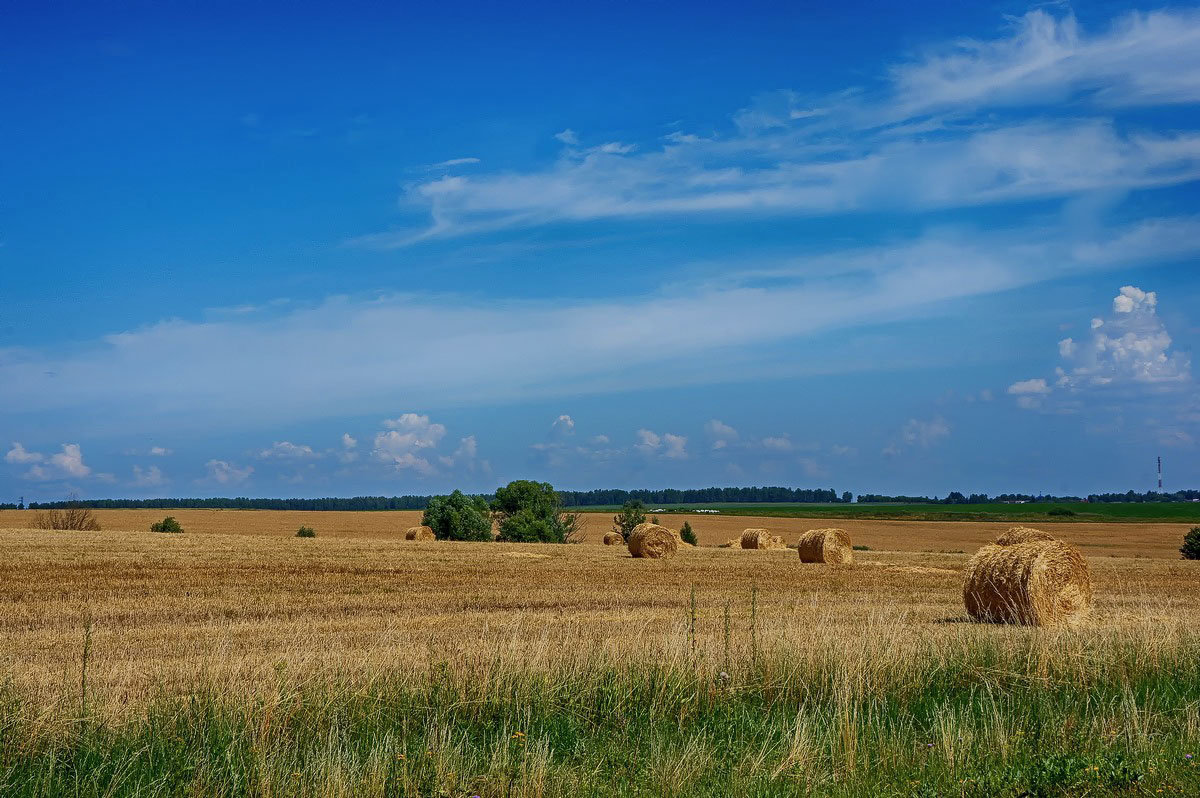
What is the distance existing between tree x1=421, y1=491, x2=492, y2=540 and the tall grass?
40.7 meters

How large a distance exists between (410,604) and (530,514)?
33426 mm

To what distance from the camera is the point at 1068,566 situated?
16.3 meters

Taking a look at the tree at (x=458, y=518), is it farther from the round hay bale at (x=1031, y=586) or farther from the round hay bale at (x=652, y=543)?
the round hay bale at (x=1031, y=586)

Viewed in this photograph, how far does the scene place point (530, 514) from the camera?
167 ft

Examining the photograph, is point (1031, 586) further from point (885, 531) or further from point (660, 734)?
point (885, 531)

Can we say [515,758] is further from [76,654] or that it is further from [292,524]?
[292,524]

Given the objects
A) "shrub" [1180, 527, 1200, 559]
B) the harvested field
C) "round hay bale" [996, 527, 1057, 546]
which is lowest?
the harvested field

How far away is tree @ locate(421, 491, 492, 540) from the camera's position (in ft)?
162

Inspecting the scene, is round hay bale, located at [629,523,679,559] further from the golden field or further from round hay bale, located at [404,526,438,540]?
round hay bale, located at [404,526,438,540]

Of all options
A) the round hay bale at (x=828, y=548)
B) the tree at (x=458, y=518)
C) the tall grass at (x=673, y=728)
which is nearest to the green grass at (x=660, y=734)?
the tall grass at (x=673, y=728)

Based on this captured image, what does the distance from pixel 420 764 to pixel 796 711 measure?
335 centimetres

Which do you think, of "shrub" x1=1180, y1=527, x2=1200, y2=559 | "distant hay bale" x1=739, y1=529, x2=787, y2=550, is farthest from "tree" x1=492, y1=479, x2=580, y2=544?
"shrub" x1=1180, y1=527, x2=1200, y2=559

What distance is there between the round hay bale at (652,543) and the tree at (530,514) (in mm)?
16636

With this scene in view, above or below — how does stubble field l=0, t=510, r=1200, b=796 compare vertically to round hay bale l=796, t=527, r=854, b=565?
above
